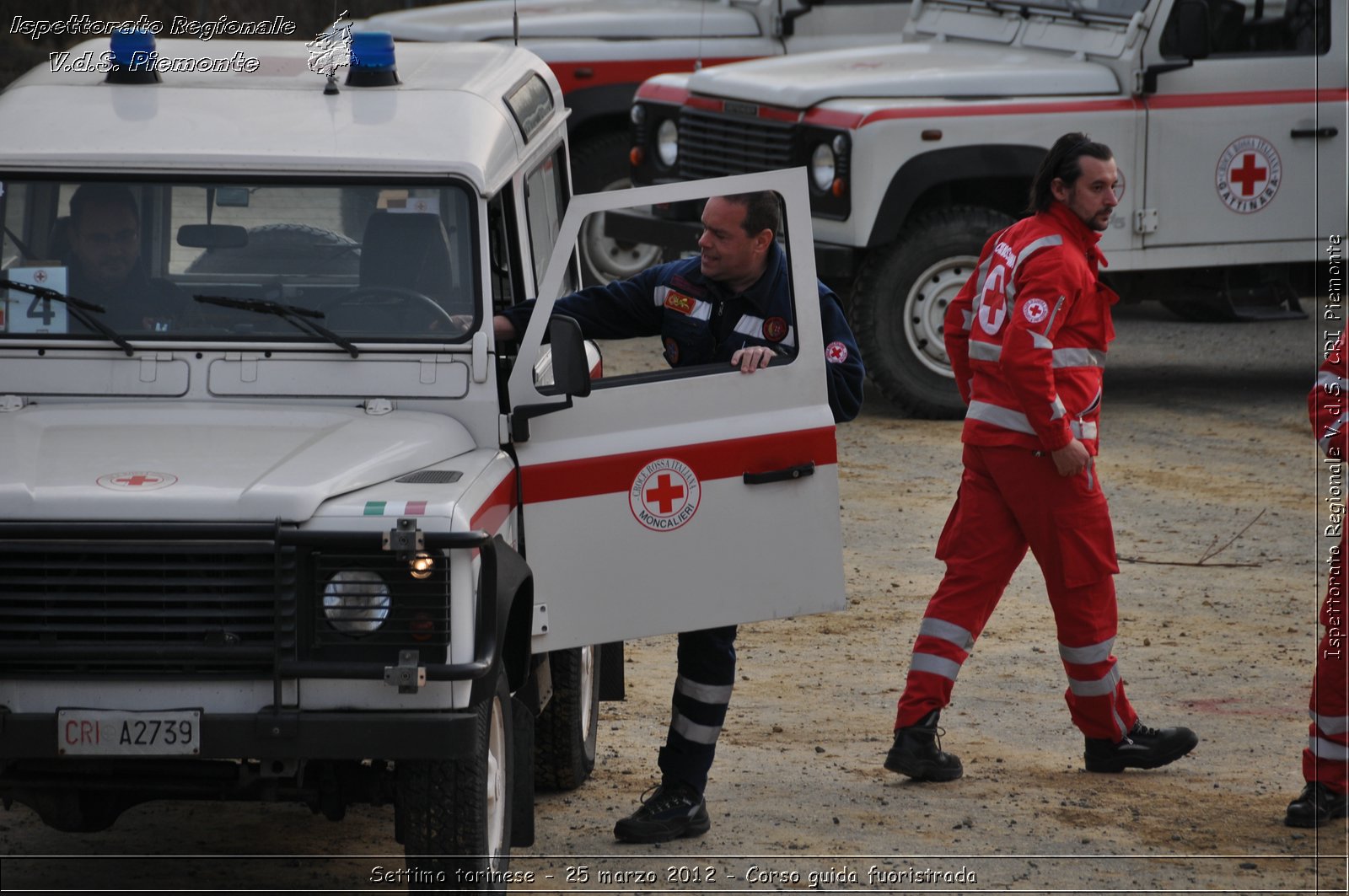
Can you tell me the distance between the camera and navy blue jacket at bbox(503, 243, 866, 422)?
17.0 feet

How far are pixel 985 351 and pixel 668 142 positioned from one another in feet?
22.8

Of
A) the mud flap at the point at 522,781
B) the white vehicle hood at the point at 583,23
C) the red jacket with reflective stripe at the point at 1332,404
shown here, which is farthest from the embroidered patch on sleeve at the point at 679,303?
the white vehicle hood at the point at 583,23

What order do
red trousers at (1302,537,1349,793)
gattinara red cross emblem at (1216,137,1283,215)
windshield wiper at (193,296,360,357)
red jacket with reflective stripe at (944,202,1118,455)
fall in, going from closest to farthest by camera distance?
windshield wiper at (193,296,360,357), red trousers at (1302,537,1349,793), red jacket with reflective stripe at (944,202,1118,455), gattinara red cross emblem at (1216,137,1283,215)

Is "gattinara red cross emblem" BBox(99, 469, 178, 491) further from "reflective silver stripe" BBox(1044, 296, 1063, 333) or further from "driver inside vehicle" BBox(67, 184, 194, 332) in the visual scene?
"reflective silver stripe" BBox(1044, 296, 1063, 333)

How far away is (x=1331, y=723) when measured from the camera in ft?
17.7

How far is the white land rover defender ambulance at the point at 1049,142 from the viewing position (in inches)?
432

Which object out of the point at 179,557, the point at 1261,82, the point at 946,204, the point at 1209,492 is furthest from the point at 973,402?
the point at 1261,82

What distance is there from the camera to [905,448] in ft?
35.7

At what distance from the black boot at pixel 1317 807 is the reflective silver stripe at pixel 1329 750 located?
0.09 meters

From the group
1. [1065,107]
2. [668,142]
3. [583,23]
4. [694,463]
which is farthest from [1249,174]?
[694,463]

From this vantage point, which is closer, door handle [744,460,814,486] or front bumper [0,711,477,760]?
front bumper [0,711,477,760]

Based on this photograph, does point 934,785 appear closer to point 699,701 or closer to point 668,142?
point 699,701

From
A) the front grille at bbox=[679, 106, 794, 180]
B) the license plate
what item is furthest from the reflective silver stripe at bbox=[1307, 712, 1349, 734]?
the front grille at bbox=[679, 106, 794, 180]

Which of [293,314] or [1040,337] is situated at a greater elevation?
[293,314]
